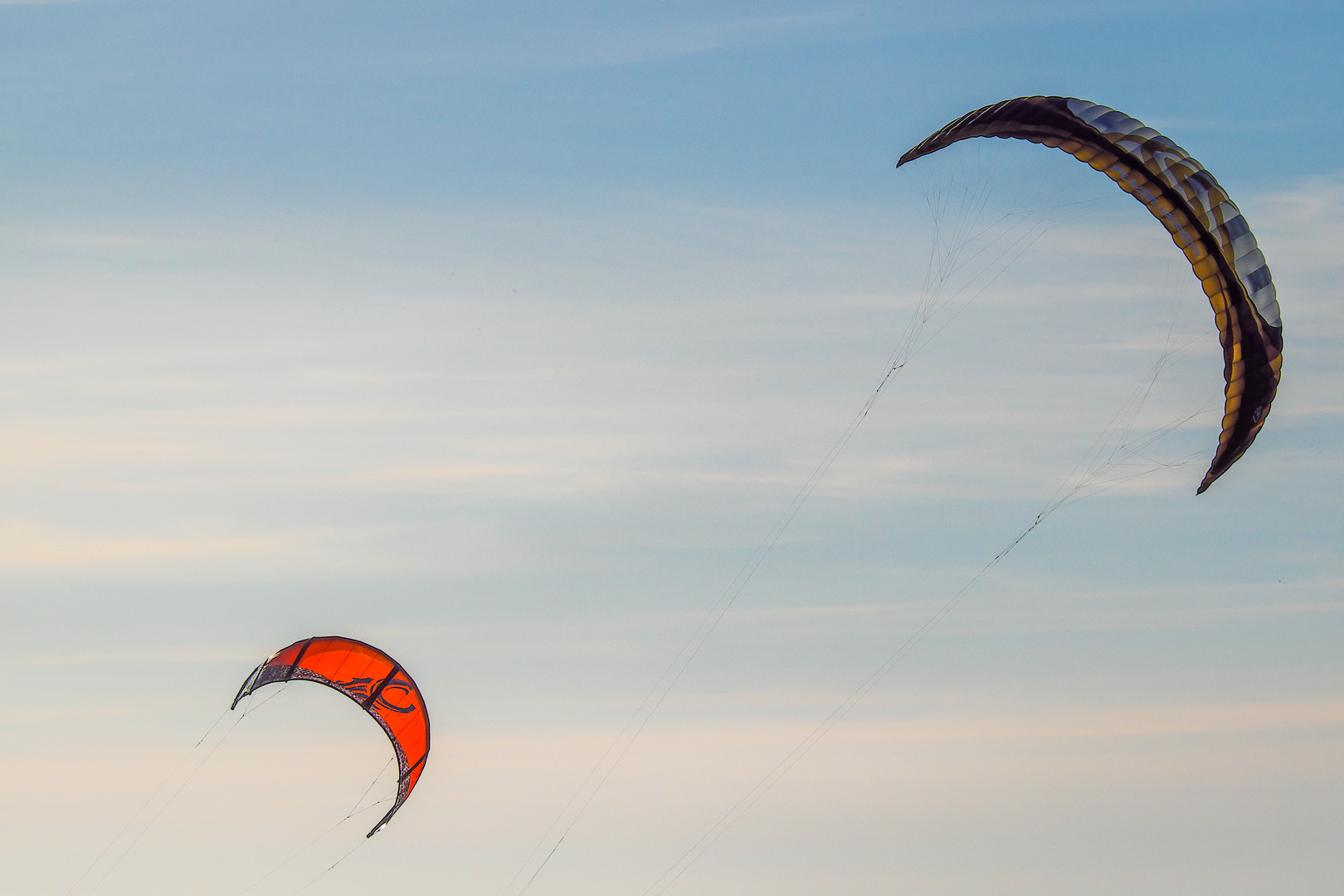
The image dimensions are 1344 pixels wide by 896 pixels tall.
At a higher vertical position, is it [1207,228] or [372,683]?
[1207,228]

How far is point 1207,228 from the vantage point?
32031mm

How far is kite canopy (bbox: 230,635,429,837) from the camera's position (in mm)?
40781

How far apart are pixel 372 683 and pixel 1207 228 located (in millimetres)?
21267

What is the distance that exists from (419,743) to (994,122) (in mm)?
19905

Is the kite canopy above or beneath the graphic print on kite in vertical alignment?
beneath

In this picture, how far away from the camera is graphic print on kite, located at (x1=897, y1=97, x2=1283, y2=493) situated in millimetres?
31828

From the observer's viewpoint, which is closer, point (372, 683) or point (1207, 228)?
point (1207, 228)

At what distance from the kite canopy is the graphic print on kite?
17034 millimetres

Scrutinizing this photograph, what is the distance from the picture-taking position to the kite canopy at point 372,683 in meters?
40.8

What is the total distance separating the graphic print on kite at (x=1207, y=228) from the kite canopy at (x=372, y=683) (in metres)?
17.0

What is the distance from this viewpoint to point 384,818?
4225 centimetres

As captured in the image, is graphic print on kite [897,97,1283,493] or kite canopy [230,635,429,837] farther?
kite canopy [230,635,429,837]

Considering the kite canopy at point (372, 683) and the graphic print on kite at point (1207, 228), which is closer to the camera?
the graphic print on kite at point (1207, 228)

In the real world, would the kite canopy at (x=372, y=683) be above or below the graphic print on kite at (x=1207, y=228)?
below
